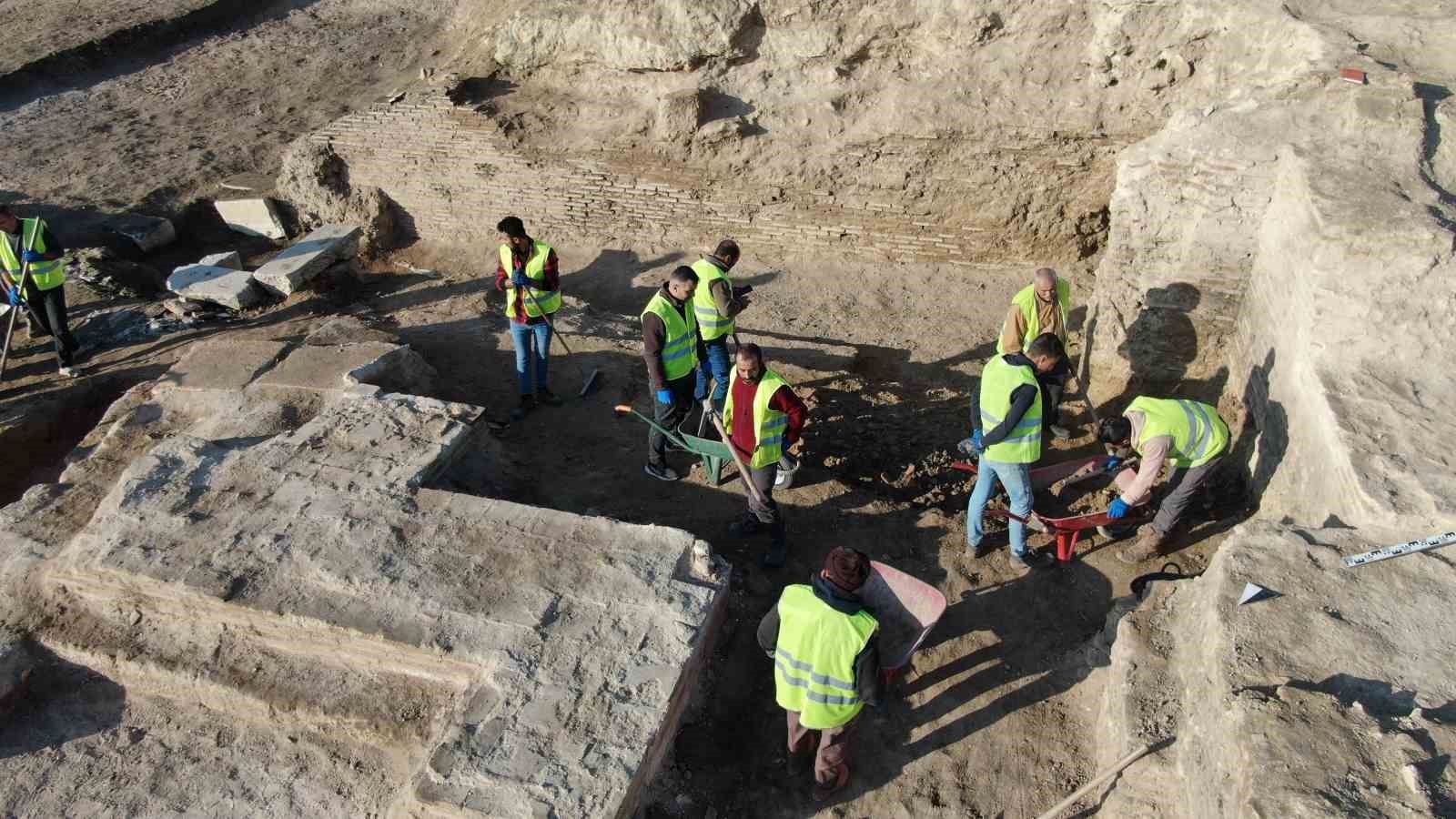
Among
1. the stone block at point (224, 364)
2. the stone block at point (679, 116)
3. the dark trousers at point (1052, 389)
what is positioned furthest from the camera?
the stone block at point (679, 116)

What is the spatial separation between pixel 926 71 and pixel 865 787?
702 cm

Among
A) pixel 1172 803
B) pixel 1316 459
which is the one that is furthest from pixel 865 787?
pixel 1316 459

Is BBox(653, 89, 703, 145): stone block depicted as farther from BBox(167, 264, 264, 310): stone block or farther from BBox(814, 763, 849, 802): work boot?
BBox(814, 763, 849, 802): work boot

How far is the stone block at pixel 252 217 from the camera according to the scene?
10.7 metres

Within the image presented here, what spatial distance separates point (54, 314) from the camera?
759 cm

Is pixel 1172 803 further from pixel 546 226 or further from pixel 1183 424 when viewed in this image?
pixel 546 226

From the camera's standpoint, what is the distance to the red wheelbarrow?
16.3 feet

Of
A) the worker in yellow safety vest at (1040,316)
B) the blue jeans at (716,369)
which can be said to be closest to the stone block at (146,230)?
the blue jeans at (716,369)

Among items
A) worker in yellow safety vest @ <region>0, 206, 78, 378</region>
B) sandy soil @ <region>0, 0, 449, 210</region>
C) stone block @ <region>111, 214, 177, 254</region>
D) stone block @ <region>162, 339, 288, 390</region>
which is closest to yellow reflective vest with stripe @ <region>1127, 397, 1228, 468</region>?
stone block @ <region>162, 339, 288, 390</region>

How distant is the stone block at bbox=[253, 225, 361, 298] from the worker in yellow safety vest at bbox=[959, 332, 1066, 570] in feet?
24.3

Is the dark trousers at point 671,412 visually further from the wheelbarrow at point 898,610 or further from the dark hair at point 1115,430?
the dark hair at point 1115,430

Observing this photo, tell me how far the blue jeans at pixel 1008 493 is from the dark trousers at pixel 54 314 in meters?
8.05

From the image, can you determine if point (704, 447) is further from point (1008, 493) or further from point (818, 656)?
point (818, 656)

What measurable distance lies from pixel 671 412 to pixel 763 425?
1199mm
